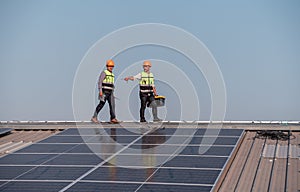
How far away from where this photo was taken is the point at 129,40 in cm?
1547

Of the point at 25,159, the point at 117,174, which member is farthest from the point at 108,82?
the point at 117,174

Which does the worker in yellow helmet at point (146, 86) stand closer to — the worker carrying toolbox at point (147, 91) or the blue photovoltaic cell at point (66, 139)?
the worker carrying toolbox at point (147, 91)

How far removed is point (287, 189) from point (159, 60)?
9037 millimetres

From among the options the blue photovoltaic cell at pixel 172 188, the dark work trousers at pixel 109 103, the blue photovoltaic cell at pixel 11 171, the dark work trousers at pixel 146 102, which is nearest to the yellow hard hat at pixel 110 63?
the dark work trousers at pixel 109 103

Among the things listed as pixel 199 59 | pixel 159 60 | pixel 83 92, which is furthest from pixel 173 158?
pixel 159 60

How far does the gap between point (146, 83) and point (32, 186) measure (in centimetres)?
928

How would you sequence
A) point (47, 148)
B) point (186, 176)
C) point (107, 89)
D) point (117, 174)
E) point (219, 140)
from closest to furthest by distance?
1. point (186, 176)
2. point (117, 174)
3. point (47, 148)
4. point (219, 140)
5. point (107, 89)

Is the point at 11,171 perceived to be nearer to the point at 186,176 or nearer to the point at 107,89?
the point at 186,176

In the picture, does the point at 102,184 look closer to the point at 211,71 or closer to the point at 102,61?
the point at 211,71

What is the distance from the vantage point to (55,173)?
10703 mm

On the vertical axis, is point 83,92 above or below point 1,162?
above

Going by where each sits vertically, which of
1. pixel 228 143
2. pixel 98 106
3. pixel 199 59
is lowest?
pixel 228 143

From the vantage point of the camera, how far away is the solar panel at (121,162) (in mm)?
9758

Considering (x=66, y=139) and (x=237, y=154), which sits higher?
(x=66, y=139)
